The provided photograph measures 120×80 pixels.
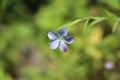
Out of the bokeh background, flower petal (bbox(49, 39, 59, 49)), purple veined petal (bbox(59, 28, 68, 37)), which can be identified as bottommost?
flower petal (bbox(49, 39, 59, 49))

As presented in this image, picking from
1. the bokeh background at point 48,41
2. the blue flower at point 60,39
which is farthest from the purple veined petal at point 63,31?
the bokeh background at point 48,41

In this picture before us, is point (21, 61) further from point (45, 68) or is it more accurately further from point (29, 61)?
point (45, 68)

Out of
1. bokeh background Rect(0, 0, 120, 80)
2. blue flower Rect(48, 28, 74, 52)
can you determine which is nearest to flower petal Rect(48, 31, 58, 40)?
blue flower Rect(48, 28, 74, 52)

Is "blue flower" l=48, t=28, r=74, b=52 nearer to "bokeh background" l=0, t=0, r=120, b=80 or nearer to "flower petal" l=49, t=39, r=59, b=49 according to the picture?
"flower petal" l=49, t=39, r=59, b=49

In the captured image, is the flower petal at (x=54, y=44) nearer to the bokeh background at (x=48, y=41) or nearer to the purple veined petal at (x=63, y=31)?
the purple veined petal at (x=63, y=31)

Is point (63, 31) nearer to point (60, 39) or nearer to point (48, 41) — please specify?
point (60, 39)
